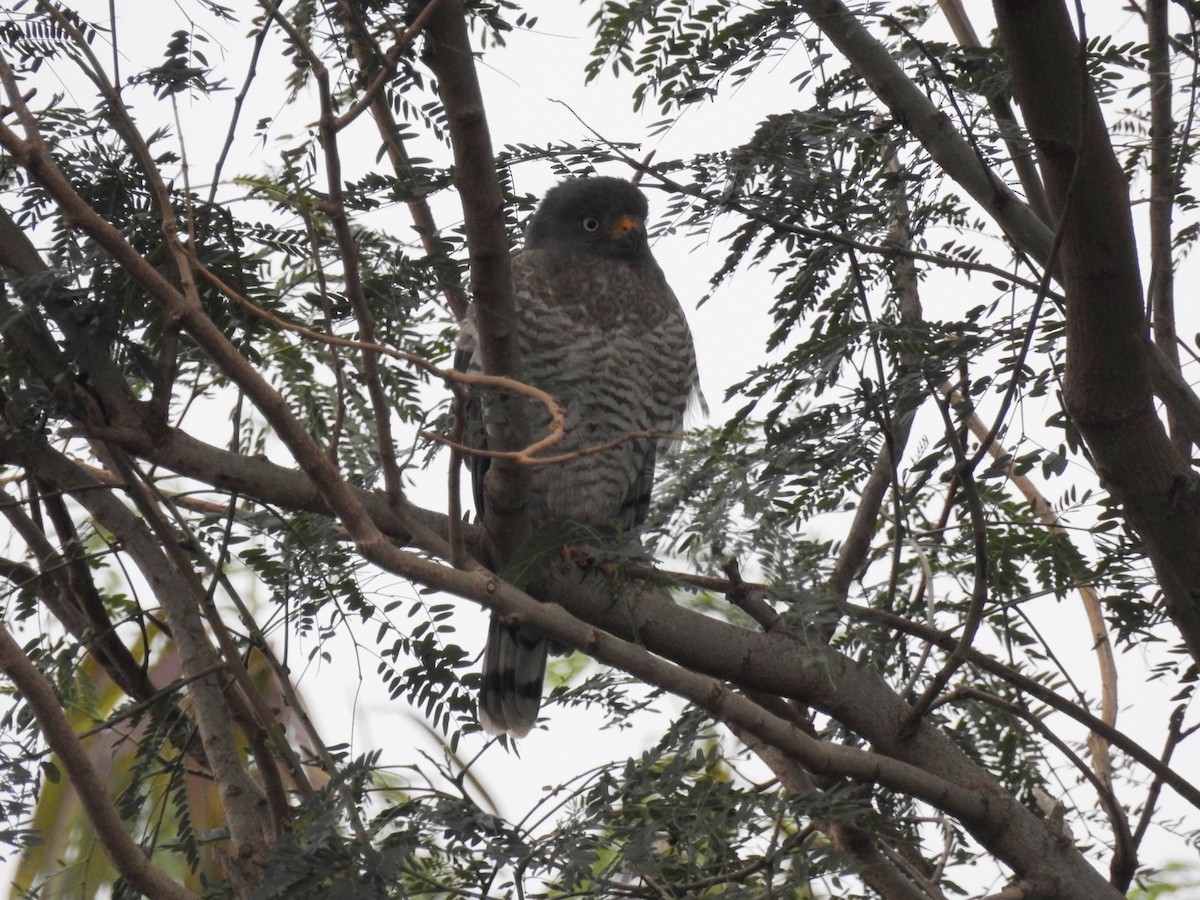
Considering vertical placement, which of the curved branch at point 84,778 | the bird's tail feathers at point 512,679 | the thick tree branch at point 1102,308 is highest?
the bird's tail feathers at point 512,679

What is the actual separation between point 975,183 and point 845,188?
0.25m

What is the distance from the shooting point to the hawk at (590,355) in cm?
344

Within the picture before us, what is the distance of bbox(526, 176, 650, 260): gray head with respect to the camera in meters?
3.74

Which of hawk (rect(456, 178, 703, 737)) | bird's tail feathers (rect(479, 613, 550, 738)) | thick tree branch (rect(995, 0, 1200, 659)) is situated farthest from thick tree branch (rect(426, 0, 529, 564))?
bird's tail feathers (rect(479, 613, 550, 738))

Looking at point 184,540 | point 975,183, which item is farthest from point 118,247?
point 975,183

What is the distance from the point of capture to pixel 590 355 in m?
3.44

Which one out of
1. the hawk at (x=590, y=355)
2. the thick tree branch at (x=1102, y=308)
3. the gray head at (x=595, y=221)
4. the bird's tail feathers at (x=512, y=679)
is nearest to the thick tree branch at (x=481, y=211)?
the thick tree branch at (x=1102, y=308)

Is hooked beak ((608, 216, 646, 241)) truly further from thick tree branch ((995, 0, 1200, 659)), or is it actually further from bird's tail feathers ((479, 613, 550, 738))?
thick tree branch ((995, 0, 1200, 659))

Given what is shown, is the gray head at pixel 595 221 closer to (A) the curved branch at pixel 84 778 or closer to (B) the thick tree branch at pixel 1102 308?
(B) the thick tree branch at pixel 1102 308

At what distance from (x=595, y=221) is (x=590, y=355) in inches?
22.0

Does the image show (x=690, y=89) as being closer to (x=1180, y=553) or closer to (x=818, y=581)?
(x=818, y=581)

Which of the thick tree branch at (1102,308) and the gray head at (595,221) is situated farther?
the gray head at (595,221)

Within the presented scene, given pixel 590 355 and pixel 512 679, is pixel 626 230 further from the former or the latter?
pixel 512 679

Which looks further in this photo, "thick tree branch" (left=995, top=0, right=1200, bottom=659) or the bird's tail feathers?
the bird's tail feathers
